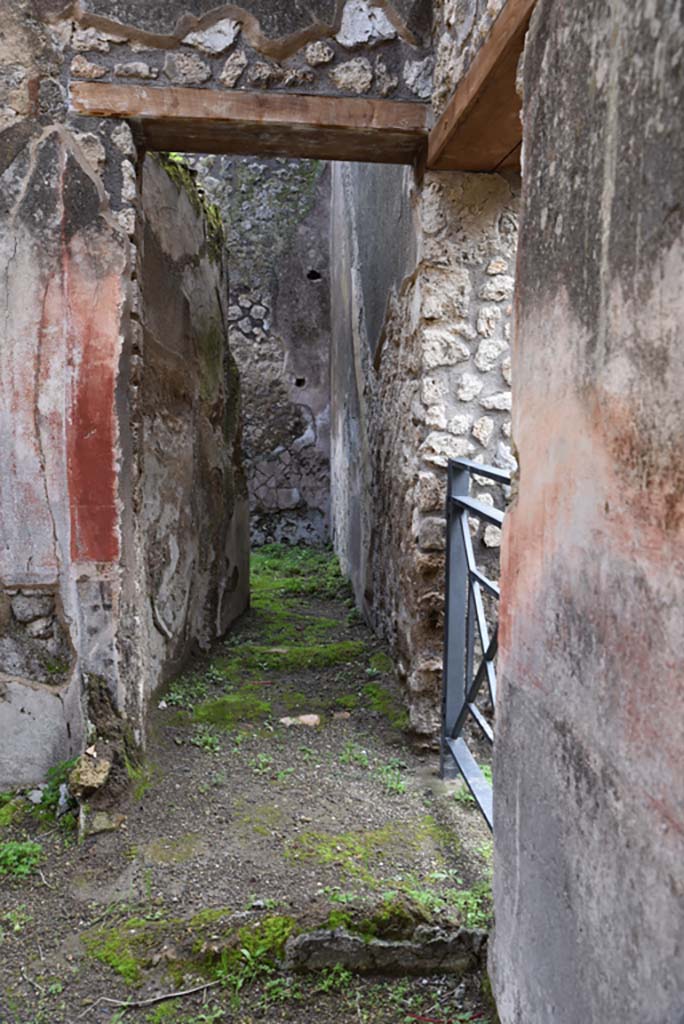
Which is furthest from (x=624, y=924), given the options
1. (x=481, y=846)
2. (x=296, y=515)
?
(x=296, y=515)

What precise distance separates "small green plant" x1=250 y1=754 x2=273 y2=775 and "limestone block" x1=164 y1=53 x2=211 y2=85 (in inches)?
96.1

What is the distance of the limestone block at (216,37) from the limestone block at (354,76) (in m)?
0.35

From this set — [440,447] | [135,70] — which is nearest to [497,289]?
→ [440,447]

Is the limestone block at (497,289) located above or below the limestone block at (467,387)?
above

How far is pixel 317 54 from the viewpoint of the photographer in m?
2.53

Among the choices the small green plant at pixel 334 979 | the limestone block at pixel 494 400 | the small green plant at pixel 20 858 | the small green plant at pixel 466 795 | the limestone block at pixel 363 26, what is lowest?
the small green plant at pixel 334 979

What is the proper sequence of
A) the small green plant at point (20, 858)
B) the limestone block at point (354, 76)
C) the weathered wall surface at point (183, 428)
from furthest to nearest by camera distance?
the weathered wall surface at point (183, 428), the limestone block at point (354, 76), the small green plant at point (20, 858)

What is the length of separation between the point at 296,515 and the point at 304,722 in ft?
15.1

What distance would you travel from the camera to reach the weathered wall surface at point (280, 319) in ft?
24.8

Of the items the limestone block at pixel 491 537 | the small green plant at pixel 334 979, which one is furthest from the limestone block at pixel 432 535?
the small green plant at pixel 334 979

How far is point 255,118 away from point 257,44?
0.83 ft

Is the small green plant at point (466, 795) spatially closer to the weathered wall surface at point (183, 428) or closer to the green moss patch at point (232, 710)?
Answer: the green moss patch at point (232, 710)

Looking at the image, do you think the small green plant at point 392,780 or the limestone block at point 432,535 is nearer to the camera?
the small green plant at point 392,780

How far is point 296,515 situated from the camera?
7.66 metres
